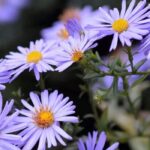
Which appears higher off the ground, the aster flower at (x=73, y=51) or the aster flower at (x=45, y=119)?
the aster flower at (x=73, y=51)

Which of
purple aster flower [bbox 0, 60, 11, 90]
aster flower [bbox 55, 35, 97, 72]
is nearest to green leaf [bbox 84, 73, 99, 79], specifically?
aster flower [bbox 55, 35, 97, 72]

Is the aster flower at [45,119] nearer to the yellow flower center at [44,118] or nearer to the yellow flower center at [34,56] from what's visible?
the yellow flower center at [44,118]

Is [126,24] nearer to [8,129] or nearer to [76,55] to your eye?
[76,55]

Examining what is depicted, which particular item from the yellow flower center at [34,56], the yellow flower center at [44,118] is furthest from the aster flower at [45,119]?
the yellow flower center at [34,56]

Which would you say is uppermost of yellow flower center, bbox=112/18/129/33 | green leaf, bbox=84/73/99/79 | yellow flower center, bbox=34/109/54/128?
yellow flower center, bbox=112/18/129/33

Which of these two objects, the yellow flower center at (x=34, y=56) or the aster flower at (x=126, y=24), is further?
the yellow flower center at (x=34, y=56)

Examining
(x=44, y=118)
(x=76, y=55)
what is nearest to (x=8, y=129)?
(x=44, y=118)

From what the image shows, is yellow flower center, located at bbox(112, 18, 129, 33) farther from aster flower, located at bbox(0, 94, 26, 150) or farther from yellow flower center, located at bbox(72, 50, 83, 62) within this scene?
aster flower, located at bbox(0, 94, 26, 150)
